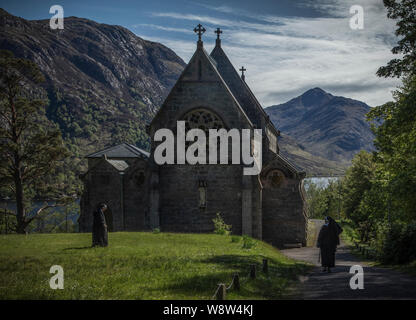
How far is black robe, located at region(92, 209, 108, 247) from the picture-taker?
15.6 meters

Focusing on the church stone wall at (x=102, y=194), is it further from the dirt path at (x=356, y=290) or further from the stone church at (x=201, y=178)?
the dirt path at (x=356, y=290)

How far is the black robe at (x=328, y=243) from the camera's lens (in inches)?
590

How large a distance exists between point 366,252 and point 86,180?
2383 cm

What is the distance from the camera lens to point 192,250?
646 inches

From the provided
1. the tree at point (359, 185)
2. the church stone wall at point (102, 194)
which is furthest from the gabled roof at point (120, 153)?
the tree at point (359, 185)

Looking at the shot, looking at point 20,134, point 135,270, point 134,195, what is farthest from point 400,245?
point 20,134

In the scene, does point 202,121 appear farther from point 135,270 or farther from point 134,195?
point 135,270

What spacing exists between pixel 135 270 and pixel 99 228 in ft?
16.2

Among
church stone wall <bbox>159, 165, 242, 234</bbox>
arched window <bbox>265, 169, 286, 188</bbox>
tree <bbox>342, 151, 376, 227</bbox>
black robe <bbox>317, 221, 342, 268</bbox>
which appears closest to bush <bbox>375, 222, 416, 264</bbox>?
black robe <bbox>317, 221, 342, 268</bbox>
